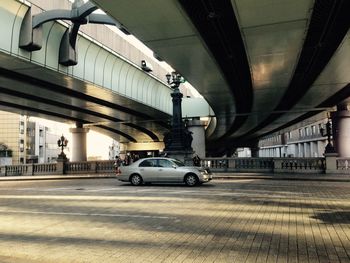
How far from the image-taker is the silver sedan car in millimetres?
17359

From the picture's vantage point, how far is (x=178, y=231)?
24.3 feet

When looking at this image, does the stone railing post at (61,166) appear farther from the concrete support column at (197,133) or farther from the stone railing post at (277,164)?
the stone railing post at (277,164)

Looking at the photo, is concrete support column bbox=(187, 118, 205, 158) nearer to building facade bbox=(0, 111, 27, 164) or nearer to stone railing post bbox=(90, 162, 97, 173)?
stone railing post bbox=(90, 162, 97, 173)

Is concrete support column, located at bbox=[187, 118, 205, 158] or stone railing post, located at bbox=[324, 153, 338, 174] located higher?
concrete support column, located at bbox=[187, 118, 205, 158]

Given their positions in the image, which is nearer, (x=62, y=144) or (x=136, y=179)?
(x=136, y=179)

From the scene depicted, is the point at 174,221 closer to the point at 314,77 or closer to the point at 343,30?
the point at 343,30

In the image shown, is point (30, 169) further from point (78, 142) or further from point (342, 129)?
point (342, 129)

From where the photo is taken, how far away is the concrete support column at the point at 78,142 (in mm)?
45312

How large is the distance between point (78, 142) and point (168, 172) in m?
30.1

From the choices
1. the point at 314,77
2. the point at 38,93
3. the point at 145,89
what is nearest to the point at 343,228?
the point at 314,77

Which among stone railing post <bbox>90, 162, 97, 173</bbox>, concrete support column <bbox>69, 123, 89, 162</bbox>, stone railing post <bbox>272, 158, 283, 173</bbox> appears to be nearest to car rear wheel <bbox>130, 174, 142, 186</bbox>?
stone railing post <bbox>272, 158, 283, 173</bbox>

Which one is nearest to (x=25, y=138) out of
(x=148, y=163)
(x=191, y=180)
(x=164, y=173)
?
(x=148, y=163)

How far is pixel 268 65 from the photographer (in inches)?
749

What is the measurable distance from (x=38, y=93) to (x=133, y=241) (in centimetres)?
2316
